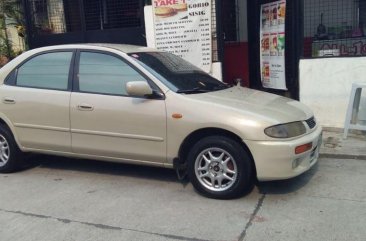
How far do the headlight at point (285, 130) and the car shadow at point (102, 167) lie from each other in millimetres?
1386

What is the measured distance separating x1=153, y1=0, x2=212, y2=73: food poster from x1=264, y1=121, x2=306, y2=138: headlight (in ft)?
12.6

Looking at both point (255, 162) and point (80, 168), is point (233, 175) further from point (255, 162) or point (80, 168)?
point (80, 168)

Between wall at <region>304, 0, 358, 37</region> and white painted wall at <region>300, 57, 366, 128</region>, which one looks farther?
wall at <region>304, 0, 358, 37</region>

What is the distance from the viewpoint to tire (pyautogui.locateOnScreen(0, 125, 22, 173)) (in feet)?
19.6

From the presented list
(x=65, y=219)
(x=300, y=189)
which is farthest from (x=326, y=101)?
(x=65, y=219)

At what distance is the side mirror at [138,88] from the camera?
496 cm

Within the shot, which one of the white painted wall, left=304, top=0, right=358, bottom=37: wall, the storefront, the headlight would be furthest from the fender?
left=304, top=0, right=358, bottom=37: wall

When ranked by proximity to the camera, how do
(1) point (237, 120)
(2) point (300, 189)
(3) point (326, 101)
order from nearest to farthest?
(1) point (237, 120) → (2) point (300, 189) → (3) point (326, 101)

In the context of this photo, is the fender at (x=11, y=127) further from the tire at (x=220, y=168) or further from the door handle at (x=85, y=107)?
the tire at (x=220, y=168)

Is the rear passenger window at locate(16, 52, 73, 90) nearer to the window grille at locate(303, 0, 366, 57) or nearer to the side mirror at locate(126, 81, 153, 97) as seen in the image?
the side mirror at locate(126, 81, 153, 97)

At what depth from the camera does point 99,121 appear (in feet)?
17.4

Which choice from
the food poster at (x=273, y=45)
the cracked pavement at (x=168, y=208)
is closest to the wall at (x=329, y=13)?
the food poster at (x=273, y=45)


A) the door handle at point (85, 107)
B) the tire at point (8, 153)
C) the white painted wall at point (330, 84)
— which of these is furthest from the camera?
the white painted wall at point (330, 84)

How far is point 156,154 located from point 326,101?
365 cm
